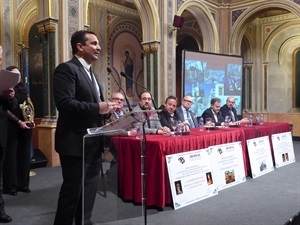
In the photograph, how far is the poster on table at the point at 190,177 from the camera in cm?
310

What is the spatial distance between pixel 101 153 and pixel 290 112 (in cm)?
1019

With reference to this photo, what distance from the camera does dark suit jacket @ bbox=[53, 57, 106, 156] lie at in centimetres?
191

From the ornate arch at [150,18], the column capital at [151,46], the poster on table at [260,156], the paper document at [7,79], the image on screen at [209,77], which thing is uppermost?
the ornate arch at [150,18]

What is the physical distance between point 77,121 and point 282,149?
14.0 feet

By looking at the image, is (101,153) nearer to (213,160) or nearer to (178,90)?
(213,160)

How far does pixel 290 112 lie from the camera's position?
1070 cm

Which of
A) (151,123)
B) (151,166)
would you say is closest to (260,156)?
(151,123)

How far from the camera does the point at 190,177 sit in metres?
3.25

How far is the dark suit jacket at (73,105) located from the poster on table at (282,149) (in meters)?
3.86

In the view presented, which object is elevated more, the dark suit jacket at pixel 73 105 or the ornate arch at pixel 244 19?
the ornate arch at pixel 244 19

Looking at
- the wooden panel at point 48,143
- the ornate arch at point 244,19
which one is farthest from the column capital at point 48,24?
the ornate arch at point 244,19

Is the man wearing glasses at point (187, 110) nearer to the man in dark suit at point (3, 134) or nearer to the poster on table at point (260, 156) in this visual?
the poster on table at point (260, 156)

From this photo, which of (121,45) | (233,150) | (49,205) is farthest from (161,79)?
(49,205)

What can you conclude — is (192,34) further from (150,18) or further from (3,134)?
(3,134)
